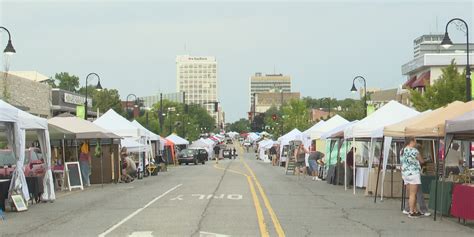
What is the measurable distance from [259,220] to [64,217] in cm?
495

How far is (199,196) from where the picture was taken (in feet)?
70.5

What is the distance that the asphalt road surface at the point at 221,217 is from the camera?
1291 cm

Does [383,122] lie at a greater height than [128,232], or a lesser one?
greater

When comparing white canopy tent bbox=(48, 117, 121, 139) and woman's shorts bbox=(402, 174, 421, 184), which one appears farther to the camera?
white canopy tent bbox=(48, 117, 121, 139)

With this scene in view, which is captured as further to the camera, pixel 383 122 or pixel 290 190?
pixel 290 190

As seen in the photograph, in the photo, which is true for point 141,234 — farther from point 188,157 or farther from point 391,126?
point 188,157

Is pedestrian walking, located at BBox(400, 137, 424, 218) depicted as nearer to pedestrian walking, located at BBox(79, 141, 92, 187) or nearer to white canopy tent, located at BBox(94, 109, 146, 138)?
pedestrian walking, located at BBox(79, 141, 92, 187)

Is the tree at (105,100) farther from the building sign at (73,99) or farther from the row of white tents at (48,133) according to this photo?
the row of white tents at (48,133)

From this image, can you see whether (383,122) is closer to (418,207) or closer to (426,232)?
(418,207)

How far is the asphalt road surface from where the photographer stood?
12906mm

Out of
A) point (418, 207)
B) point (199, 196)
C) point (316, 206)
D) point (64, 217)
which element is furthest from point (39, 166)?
point (418, 207)

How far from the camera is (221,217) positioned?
15016 mm

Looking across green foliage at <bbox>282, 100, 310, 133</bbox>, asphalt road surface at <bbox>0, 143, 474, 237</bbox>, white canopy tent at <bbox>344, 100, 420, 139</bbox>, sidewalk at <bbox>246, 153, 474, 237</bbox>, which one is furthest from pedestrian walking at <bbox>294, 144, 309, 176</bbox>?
green foliage at <bbox>282, 100, 310, 133</bbox>

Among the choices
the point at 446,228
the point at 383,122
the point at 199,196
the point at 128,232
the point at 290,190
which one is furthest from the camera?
the point at 290,190
